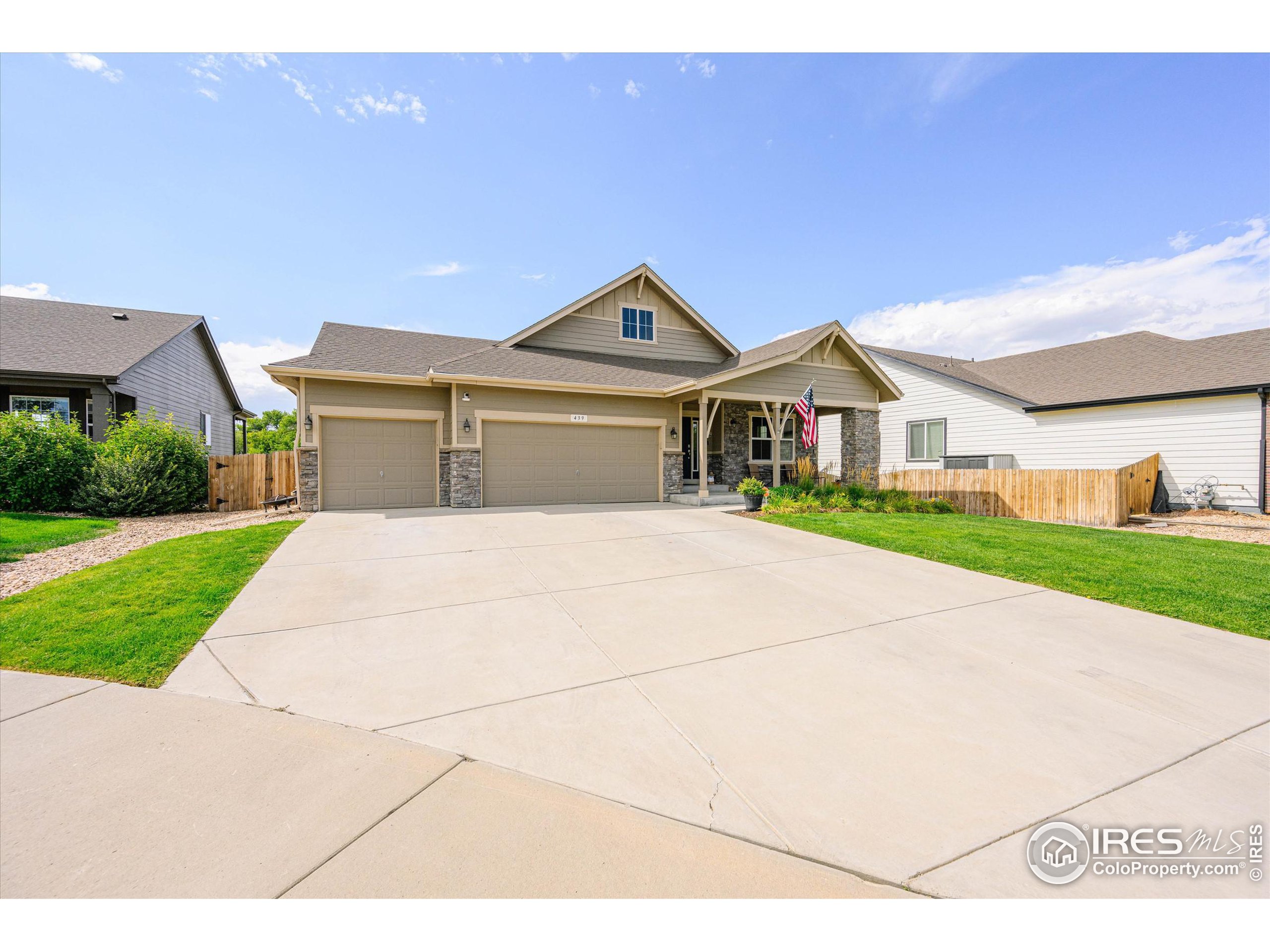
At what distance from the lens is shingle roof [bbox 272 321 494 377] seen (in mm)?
11844

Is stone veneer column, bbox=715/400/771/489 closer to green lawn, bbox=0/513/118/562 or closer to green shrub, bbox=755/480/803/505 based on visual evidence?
green shrub, bbox=755/480/803/505

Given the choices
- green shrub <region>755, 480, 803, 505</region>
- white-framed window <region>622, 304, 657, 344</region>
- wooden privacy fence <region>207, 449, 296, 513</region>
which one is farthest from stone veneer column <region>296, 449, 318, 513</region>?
green shrub <region>755, 480, 803, 505</region>

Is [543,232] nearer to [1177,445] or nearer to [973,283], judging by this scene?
[973,283]

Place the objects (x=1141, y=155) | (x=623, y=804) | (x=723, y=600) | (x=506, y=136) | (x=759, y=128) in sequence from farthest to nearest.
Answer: (x=759, y=128) → (x=506, y=136) → (x=1141, y=155) → (x=723, y=600) → (x=623, y=804)

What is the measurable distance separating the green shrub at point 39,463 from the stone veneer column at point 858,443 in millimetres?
19566

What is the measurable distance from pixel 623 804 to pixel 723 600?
10.1 ft

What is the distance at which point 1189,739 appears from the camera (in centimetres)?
277

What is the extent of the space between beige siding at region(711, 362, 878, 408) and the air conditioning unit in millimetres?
4546

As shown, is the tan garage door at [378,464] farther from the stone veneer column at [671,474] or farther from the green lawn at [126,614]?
the stone veneer column at [671,474]

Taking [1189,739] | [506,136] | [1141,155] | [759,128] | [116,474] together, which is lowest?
[1189,739]

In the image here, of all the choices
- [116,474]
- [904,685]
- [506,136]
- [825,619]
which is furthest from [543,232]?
[904,685]

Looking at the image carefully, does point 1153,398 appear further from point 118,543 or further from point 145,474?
point 145,474

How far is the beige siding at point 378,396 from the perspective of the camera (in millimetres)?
11672

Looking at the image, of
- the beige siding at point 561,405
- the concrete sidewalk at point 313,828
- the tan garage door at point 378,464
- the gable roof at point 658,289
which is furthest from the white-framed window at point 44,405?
the concrete sidewalk at point 313,828
